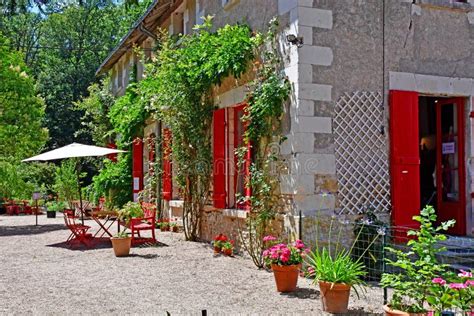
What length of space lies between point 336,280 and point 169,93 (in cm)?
569

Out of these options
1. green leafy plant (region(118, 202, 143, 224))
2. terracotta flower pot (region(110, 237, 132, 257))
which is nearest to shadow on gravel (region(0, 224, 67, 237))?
green leafy plant (region(118, 202, 143, 224))

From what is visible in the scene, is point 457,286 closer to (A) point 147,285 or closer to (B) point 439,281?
(B) point 439,281

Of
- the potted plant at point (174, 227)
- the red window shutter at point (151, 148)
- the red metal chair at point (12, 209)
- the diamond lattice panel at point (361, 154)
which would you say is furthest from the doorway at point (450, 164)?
the red metal chair at point (12, 209)

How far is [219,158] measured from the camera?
31.7ft

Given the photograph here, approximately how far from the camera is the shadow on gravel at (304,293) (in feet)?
20.4

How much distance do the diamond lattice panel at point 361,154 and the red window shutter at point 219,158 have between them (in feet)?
8.16

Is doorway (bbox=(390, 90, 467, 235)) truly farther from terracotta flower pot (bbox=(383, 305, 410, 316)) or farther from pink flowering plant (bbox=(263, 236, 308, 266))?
terracotta flower pot (bbox=(383, 305, 410, 316))

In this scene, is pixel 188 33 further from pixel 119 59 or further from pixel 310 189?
pixel 119 59

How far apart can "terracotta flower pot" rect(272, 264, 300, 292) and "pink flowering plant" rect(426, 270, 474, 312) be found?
6.67 ft

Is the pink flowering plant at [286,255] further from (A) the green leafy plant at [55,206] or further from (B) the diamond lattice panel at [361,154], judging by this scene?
(A) the green leafy plant at [55,206]

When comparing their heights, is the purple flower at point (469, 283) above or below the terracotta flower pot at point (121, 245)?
above

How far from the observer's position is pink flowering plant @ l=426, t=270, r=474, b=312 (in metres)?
4.25

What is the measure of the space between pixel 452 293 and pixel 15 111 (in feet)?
45.4

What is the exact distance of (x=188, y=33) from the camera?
481 inches
